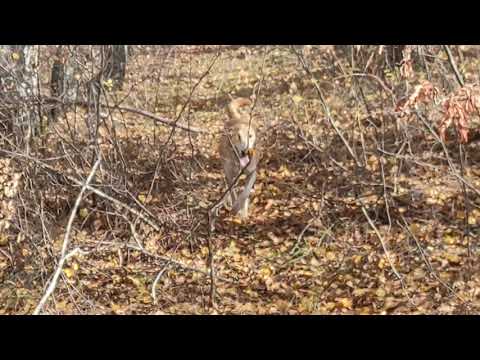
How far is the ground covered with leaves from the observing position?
5.16 m

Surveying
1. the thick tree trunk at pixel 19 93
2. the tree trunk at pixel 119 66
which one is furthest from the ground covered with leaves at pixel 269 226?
the tree trunk at pixel 119 66

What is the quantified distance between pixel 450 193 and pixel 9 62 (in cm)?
438

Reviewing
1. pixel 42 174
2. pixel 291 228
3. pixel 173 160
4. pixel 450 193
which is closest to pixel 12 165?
pixel 42 174

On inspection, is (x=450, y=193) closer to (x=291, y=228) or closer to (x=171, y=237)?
(x=291, y=228)

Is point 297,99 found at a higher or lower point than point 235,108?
higher

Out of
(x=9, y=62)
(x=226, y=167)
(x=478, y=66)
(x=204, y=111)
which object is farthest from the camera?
(x=204, y=111)

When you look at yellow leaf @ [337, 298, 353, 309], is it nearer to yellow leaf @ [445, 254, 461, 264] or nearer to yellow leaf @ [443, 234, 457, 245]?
yellow leaf @ [445, 254, 461, 264]

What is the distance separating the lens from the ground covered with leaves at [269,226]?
5.16 metres

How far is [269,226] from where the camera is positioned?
6.55 metres

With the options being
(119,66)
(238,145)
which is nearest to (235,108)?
(238,145)

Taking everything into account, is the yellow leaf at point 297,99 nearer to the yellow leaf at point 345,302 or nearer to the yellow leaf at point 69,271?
the yellow leaf at point 345,302

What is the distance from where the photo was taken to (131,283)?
5.63m

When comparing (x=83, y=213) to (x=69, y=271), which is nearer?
(x=69, y=271)

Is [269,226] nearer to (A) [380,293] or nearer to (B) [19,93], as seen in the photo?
(A) [380,293]
